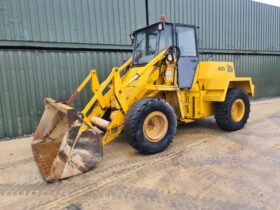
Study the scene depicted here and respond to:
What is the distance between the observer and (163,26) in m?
4.10

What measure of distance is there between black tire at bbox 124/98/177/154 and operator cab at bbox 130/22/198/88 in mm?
1012

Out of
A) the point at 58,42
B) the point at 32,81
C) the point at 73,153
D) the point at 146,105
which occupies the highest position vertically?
the point at 58,42

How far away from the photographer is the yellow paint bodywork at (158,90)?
3.83 m

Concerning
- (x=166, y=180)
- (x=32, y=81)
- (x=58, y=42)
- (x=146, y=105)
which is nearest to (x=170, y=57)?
(x=146, y=105)

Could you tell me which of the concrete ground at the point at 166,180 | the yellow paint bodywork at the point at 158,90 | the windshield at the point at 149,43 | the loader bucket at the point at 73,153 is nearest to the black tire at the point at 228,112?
the yellow paint bodywork at the point at 158,90

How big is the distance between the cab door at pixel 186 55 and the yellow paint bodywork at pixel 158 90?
14cm

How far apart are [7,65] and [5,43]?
1.61 ft

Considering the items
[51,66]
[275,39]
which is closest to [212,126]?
[51,66]

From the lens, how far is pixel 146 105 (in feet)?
12.0

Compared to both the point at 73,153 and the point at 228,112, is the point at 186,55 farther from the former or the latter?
the point at 73,153

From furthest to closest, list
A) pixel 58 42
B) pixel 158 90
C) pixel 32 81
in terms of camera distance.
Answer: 1. pixel 58 42
2. pixel 32 81
3. pixel 158 90

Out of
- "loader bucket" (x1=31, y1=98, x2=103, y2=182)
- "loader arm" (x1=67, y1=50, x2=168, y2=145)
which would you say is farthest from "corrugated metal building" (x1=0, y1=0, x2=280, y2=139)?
"loader bucket" (x1=31, y1=98, x2=103, y2=182)

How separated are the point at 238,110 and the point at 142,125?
285 cm

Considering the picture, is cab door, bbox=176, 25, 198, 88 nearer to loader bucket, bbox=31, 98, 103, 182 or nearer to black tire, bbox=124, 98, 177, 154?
black tire, bbox=124, 98, 177, 154
